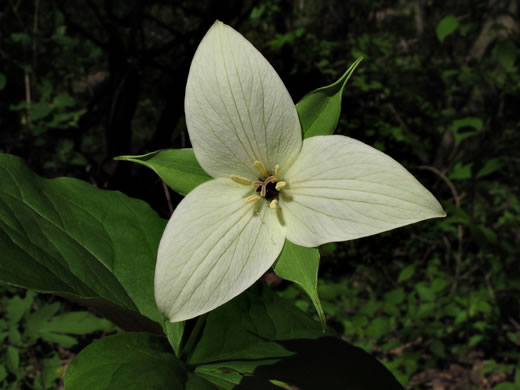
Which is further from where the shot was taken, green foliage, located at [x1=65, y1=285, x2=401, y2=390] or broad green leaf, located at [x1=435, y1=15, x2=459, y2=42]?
broad green leaf, located at [x1=435, y1=15, x2=459, y2=42]

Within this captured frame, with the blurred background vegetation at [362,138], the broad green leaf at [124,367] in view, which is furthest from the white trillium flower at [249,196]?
the blurred background vegetation at [362,138]

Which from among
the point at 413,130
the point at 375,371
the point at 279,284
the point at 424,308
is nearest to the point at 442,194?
the point at 413,130

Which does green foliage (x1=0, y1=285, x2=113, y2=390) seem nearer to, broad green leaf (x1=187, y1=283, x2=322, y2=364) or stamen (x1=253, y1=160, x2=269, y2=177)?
broad green leaf (x1=187, y1=283, x2=322, y2=364)

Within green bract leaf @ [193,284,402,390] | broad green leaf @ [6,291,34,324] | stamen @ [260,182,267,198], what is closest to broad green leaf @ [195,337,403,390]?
green bract leaf @ [193,284,402,390]

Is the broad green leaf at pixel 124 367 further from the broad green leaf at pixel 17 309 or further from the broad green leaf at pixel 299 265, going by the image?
the broad green leaf at pixel 17 309

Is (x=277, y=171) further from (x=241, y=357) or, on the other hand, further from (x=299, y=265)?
(x=241, y=357)

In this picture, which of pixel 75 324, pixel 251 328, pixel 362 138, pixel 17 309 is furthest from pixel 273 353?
pixel 362 138

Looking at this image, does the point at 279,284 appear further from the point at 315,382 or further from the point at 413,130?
the point at 413,130
